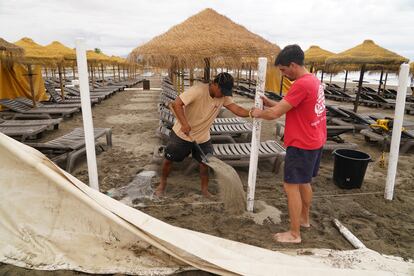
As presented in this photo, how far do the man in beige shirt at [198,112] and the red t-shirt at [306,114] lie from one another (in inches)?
30.3

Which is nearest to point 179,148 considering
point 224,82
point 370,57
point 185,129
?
point 185,129

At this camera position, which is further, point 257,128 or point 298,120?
point 257,128

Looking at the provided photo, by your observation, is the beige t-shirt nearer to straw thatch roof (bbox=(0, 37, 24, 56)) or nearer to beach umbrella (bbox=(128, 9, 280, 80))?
beach umbrella (bbox=(128, 9, 280, 80))

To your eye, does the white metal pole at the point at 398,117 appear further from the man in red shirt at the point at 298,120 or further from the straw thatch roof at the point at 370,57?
the straw thatch roof at the point at 370,57

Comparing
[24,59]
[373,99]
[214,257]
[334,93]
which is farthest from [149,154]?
[334,93]

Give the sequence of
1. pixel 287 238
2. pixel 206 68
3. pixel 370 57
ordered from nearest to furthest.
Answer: pixel 287 238
pixel 206 68
pixel 370 57

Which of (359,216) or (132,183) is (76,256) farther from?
(359,216)

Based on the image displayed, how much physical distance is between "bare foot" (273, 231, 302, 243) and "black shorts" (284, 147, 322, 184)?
556 millimetres

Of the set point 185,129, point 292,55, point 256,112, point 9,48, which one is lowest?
point 185,129

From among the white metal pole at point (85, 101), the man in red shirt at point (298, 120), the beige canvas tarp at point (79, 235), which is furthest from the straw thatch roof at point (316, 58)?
the white metal pole at point (85, 101)

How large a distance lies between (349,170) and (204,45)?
2.63 metres

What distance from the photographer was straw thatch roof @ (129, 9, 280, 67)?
339 centimetres

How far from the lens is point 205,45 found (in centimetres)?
342

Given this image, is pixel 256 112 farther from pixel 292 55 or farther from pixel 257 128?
pixel 292 55
